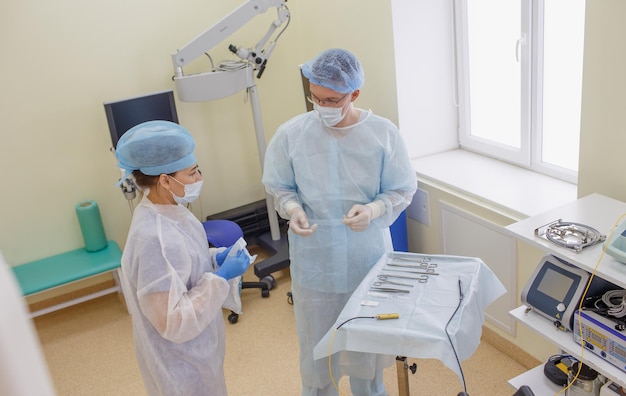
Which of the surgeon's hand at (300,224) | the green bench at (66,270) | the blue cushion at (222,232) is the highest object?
the surgeon's hand at (300,224)

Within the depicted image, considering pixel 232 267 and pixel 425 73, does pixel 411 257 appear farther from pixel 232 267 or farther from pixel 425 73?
pixel 425 73

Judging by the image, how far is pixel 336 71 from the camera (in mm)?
1906

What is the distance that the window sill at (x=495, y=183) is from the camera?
239cm

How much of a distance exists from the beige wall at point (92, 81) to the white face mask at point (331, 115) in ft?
3.37

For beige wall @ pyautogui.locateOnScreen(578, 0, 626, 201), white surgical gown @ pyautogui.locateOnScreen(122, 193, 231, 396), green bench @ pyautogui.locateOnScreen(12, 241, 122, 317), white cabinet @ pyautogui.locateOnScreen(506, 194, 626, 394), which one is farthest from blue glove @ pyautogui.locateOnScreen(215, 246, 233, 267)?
green bench @ pyautogui.locateOnScreen(12, 241, 122, 317)

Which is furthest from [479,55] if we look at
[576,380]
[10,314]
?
[10,314]

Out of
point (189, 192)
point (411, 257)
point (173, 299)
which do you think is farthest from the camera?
point (411, 257)

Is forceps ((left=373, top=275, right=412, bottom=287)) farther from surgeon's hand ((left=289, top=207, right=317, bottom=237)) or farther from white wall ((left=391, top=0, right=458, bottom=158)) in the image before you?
white wall ((left=391, top=0, right=458, bottom=158))

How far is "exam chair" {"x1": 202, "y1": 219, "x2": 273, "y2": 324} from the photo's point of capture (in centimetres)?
325

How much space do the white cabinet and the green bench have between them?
2.21m

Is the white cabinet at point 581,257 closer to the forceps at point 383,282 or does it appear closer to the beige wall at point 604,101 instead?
the beige wall at point 604,101

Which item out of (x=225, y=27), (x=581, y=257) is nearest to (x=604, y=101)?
(x=581, y=257)

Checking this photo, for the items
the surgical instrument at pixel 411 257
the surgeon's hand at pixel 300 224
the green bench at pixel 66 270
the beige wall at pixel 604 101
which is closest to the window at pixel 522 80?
the beige wall at pixel 604 101

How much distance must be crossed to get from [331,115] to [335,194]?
27 centimetres
